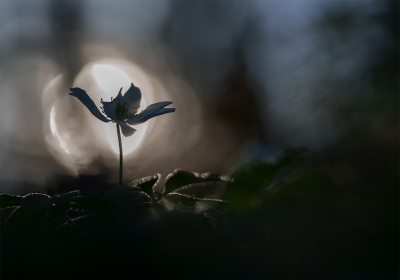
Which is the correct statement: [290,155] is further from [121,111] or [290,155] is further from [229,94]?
[229,94]

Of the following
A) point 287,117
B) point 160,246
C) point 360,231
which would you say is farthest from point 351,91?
point 160,246

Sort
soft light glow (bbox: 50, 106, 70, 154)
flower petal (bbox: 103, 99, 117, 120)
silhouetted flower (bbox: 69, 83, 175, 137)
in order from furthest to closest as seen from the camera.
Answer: soft light glow (bbox: 50, 106, 70, 154), flower petal (bbox: 103, 99, 117, 120), silhouetted flower (bbox: 69, 83, 175, 137)

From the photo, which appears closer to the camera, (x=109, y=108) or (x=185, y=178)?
(x=185, y=178)

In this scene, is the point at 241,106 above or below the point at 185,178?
above

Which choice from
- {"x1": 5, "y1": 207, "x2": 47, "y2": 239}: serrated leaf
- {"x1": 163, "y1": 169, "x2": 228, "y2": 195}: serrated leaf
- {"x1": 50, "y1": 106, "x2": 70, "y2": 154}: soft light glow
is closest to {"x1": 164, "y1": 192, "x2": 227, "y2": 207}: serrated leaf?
{"x1": 163, "y1": 169, "x2": 228, "y2": 195}: serrated leaf

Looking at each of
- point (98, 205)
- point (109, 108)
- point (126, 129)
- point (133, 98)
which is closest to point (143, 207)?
point (98, 205)

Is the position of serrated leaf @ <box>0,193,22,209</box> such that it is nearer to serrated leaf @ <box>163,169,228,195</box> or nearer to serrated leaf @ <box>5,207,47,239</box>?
serrated leaf @ <box>5,207,47,239</box>
